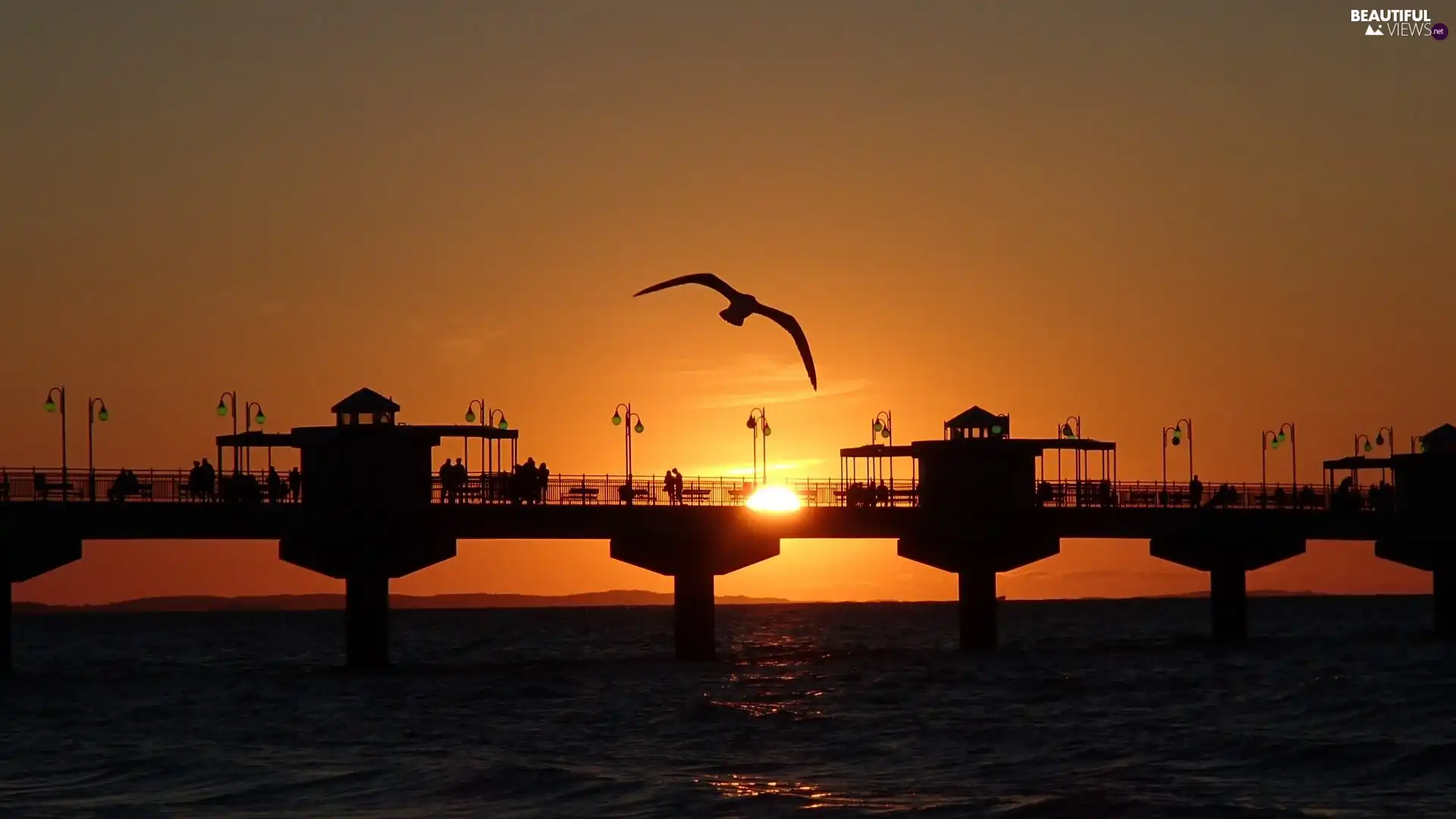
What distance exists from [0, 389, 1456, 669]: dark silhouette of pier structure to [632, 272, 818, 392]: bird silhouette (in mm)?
31505

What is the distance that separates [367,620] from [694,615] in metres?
13.2

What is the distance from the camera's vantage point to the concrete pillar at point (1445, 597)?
9738cm

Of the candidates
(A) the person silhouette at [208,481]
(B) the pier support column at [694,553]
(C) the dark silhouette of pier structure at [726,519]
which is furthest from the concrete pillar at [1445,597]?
(A) the person silhouette at [208,481]

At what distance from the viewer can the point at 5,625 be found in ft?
241

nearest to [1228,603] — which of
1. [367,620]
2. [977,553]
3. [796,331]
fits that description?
[977,553]

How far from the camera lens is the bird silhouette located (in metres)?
41.7

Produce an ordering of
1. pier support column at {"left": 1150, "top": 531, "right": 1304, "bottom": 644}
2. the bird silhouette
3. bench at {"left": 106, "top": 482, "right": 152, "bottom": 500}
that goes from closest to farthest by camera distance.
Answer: the bird silhouette, bench at {"left": 106, "top": 482, "right": 152, "bottom": 500}, pier support column at {"left": 1150, "top": 531, "right": 1304, "bottom": 644}

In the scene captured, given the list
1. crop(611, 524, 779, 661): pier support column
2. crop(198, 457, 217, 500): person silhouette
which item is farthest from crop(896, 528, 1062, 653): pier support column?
crop(198, 457, 217, 500): person silhouette

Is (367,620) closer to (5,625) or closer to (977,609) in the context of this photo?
(5,625)

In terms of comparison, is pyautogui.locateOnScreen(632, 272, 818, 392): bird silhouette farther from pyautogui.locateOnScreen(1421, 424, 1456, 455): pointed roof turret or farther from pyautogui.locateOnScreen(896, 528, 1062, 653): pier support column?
pyautogui.locateOnScreen(1421, 424, 1456, 455): pointed roof turret

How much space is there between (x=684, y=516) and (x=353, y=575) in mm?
12610

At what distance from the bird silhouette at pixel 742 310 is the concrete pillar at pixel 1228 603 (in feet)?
184

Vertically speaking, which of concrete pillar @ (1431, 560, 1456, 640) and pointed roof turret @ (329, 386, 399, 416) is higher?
pointed roof turret @ (329, 386, 399, 416)

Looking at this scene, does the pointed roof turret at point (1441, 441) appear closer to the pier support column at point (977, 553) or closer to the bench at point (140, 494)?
the pier support column at point (977, 553)
